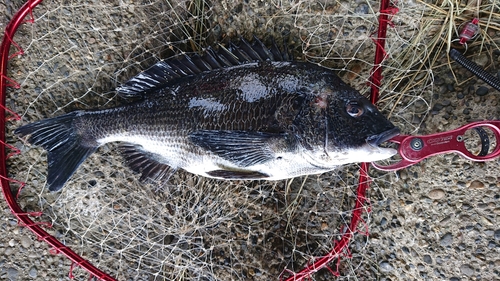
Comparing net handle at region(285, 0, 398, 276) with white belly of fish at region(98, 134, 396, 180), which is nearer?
white belly of fish at region(98, 134, 396, 180)

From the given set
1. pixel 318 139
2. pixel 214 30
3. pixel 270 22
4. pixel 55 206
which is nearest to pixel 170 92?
pixel 214 30

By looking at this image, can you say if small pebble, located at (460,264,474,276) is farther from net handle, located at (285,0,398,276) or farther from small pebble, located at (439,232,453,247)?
net handle, located at (285,0,398,276)

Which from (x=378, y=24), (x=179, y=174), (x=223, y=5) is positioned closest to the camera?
(x=378, y=24)

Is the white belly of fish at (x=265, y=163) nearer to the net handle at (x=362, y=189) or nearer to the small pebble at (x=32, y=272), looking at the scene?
the net handle at (x=362, y=189)

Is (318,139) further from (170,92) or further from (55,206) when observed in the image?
(55,206)

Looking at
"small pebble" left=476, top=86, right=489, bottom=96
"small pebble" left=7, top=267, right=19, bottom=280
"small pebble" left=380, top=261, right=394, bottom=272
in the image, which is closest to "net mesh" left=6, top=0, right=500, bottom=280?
"small pebble" left=380, top=261, right=394, bottom=272

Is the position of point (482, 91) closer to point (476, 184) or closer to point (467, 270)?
point (476, 184)
